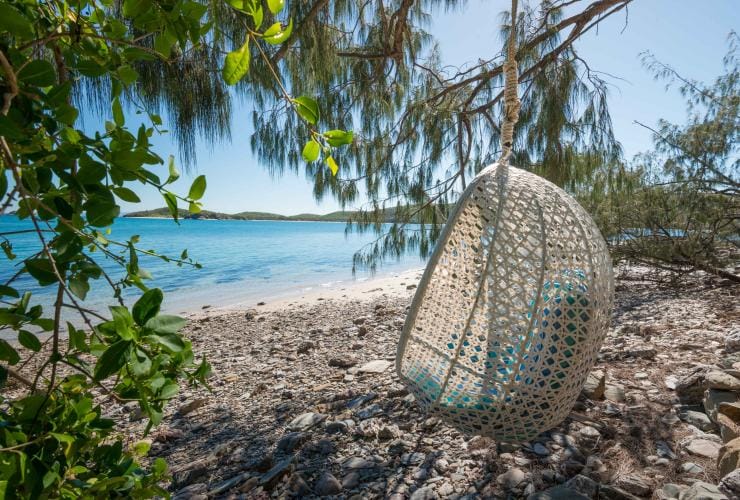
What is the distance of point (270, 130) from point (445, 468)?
2.34m

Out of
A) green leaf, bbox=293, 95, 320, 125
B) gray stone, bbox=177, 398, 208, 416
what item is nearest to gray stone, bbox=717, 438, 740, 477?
green leaf, bbox=293, 95, 320, 125

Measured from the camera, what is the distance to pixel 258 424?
1.91 meters

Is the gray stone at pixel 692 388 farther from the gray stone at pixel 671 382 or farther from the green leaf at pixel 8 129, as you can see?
the green leaf at pixel 8 129

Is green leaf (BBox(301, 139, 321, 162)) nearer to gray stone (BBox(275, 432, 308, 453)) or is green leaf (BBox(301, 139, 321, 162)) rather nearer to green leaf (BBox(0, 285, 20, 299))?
green leaf (BBox(0, 285, 20, 299))

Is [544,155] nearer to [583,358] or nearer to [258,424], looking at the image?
[583,358]

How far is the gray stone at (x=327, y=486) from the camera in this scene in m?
1.31

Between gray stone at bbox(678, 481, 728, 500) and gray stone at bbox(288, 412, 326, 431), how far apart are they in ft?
4.33

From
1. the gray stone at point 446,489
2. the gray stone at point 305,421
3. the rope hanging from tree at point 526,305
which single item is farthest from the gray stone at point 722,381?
the gray stone at point 305,421

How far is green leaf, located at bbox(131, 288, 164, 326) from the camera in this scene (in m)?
0.40

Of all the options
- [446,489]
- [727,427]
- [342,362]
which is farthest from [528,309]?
[342,362]

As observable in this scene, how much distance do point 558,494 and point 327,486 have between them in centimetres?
72

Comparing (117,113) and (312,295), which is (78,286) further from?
(312,295)

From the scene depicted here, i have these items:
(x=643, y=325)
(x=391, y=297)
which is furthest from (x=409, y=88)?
(x=391, y=297)

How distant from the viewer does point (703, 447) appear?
1.36m
